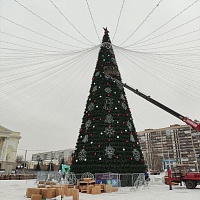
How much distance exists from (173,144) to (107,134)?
7897cm

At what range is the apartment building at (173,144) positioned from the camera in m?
78.9

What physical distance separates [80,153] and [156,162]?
63.3 metres

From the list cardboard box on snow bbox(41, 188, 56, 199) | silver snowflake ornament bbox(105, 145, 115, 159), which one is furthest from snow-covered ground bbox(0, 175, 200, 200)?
silver snowflake ornament bbox(105, 145, 115, 159)

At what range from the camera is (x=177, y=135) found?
83.8 meters

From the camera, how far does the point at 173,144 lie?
84.6m

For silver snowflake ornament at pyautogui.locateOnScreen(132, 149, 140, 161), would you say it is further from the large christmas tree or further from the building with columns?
the building with columns

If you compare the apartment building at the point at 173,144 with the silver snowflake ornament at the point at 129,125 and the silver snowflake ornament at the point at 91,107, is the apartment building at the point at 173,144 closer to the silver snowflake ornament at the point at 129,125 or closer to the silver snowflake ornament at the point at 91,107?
the silver snowflake ornament at the point at 129,125

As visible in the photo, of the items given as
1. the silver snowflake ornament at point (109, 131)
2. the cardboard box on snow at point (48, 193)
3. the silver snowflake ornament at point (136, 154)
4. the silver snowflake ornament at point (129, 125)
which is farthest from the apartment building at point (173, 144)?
the cardboard box on snow at point (48, 193)

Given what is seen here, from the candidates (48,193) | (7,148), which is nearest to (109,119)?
(48,193)

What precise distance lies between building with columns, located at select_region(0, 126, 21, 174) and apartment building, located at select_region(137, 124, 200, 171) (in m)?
49.2

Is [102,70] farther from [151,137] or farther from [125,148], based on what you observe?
[151,137]

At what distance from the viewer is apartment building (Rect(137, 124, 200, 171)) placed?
78938 mm

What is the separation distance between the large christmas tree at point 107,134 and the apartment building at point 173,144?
62.8 metres

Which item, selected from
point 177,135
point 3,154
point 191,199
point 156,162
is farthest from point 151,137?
point 191,199
